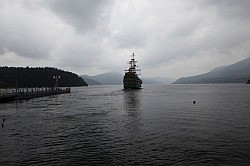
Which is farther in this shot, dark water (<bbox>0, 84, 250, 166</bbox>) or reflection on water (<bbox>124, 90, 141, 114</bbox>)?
reflection on water (<bbox>124, 90, 141, 114</bbox>)

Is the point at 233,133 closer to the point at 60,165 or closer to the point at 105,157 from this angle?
the point at 105,157

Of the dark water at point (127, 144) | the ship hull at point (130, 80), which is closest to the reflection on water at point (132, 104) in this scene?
the dark water at point (127, 144)

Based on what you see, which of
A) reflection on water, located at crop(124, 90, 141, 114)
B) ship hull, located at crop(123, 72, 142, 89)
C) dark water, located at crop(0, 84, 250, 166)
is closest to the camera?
dark water, located at crop(0, 84, 250, 166)

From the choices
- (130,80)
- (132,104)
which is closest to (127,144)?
(132,104)

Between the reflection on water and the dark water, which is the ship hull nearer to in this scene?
the reflection on water

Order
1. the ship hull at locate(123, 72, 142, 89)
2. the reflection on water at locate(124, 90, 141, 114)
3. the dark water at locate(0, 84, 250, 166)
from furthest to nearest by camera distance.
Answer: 1. the ship hull at locate(123, 72, 142, 89)
2. the reflection on water at locate(124, 90, 141, 114)
3. the dark water at locate(0, 84, 250, 166)

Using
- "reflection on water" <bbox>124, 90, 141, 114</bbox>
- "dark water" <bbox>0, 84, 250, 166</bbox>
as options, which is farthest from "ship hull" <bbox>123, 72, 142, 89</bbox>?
"dark water" <bbox>0, 84, 250, 166</bbox>

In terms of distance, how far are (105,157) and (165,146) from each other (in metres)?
6.89

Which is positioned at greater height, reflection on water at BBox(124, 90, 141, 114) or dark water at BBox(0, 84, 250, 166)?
reflection on water at BBox(124, 90, 141, 114)

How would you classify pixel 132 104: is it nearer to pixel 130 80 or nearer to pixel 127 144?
pixel 127 144

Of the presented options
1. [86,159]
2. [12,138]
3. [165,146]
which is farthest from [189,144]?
[12,138]

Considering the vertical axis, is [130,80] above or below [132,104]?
above

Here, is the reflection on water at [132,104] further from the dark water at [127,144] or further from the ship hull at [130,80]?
the ship hull at [130,80]

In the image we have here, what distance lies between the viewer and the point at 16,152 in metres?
23.6
